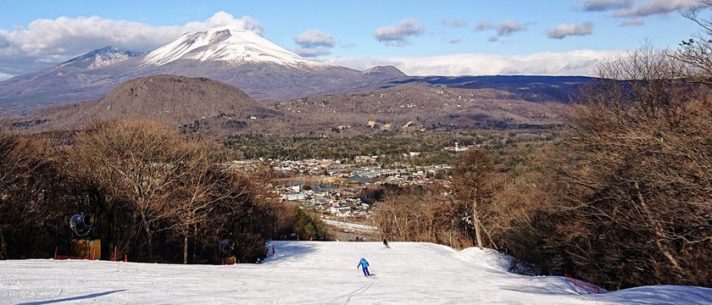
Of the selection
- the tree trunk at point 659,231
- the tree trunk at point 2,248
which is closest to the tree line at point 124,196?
the tree trunk at point 2,248

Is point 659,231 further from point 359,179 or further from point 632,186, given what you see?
point 359,179

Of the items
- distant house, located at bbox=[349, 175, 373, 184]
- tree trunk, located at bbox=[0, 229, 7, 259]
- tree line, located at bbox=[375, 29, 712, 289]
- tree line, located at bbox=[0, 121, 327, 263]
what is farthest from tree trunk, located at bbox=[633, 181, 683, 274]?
distant house, located at bbox=[349, 175, 373, 184]

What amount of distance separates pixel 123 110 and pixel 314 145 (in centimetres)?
7325

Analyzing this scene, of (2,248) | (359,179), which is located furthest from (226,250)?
(359,179)

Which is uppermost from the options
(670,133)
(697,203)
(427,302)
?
(670,133)

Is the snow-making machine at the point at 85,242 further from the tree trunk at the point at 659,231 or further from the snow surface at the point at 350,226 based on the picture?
the snow surface at the point at 350,226

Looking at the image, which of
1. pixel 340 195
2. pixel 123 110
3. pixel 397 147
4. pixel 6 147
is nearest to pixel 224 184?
pixel 6 147

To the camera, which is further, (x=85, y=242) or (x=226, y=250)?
(x=226, y=250)

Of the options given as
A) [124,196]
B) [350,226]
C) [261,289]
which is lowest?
[350,226]

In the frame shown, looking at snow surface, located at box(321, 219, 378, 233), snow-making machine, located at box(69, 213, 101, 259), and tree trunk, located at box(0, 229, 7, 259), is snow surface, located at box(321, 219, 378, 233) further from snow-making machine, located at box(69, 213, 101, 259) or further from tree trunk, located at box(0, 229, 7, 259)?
tree trunk, located at box(0, 229, 7, 259)

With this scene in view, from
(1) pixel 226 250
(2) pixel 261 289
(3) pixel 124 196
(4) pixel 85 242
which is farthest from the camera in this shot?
(1) pixel 226 250

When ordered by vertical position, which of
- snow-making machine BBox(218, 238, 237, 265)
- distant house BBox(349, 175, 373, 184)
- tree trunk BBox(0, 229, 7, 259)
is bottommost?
distant house BBox(349, 175, 373, 184)

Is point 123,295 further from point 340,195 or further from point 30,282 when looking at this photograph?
point 340,195

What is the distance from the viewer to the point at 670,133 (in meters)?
14.9
